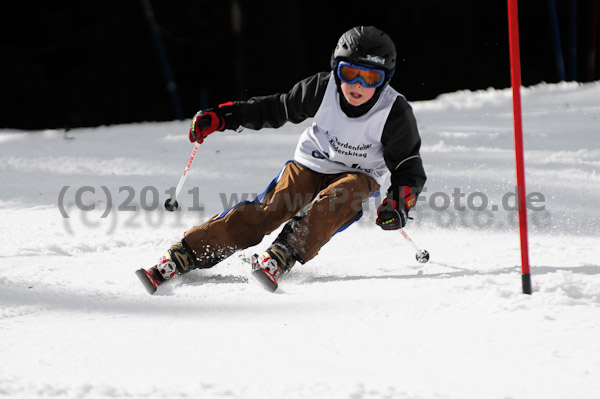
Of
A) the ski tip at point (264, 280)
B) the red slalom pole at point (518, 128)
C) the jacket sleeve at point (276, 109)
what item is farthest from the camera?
the jacket sleeve at point (276, 109)

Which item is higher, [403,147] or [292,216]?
[403,147]

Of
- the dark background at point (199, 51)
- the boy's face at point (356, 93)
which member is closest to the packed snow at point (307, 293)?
the boy's face at point (356, 93)

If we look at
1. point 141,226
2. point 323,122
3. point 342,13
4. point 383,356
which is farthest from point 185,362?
point 342,13

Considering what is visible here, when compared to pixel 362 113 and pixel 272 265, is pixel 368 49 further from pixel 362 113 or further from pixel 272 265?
pixel 272 265

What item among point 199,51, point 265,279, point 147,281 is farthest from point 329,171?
point 199,51

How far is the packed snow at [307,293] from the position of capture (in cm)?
189

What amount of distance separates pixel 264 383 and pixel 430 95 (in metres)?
8.31

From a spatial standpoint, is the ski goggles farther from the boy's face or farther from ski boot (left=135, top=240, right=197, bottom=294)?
ski boot (left=135, top=240, right=197, bottom=294)

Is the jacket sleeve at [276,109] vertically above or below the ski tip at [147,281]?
above

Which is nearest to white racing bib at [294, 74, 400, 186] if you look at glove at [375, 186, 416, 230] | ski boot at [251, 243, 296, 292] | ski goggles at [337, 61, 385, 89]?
ski goggles at [337, 61, 385, 89]

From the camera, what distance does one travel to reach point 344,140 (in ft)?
10.4

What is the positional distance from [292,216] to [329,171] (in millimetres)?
264

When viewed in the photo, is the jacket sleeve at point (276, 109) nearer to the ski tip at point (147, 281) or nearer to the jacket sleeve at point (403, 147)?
the jacket sleeve at point (403, 147)

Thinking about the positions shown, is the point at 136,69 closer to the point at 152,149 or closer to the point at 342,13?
the point at 342,13
